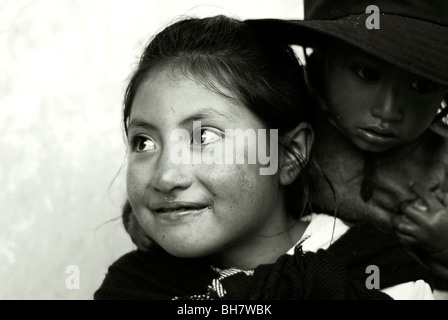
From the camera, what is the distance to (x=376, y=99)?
1.33 meters

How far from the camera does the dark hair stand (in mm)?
1258

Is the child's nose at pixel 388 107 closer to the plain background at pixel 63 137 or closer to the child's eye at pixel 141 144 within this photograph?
the child's eye at pixel 141 144

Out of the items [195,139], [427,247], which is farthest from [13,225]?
[427,247]

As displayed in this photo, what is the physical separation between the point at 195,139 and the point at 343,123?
12.6 inches

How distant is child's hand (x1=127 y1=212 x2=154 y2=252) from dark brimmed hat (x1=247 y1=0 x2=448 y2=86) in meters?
0.44

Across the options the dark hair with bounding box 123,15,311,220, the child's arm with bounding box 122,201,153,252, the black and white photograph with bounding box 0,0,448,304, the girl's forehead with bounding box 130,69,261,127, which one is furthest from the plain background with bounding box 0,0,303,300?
the girl's forehead with bounding box 130,69,261,127

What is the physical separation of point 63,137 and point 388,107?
2.46ft

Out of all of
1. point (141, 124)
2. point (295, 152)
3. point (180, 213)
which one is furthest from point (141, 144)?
point (295, 152)

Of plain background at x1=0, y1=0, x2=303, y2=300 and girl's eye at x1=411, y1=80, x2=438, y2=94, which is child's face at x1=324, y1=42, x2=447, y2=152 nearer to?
girl's eye at x1=411, y1=80, x2=438, y2=94

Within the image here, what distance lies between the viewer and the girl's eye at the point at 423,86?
1327 millimetres

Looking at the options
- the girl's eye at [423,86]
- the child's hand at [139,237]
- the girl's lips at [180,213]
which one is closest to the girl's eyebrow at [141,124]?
the girl's lips at [180,213]

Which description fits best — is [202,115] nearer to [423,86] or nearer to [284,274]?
[284,274]

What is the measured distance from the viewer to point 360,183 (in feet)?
4.85
